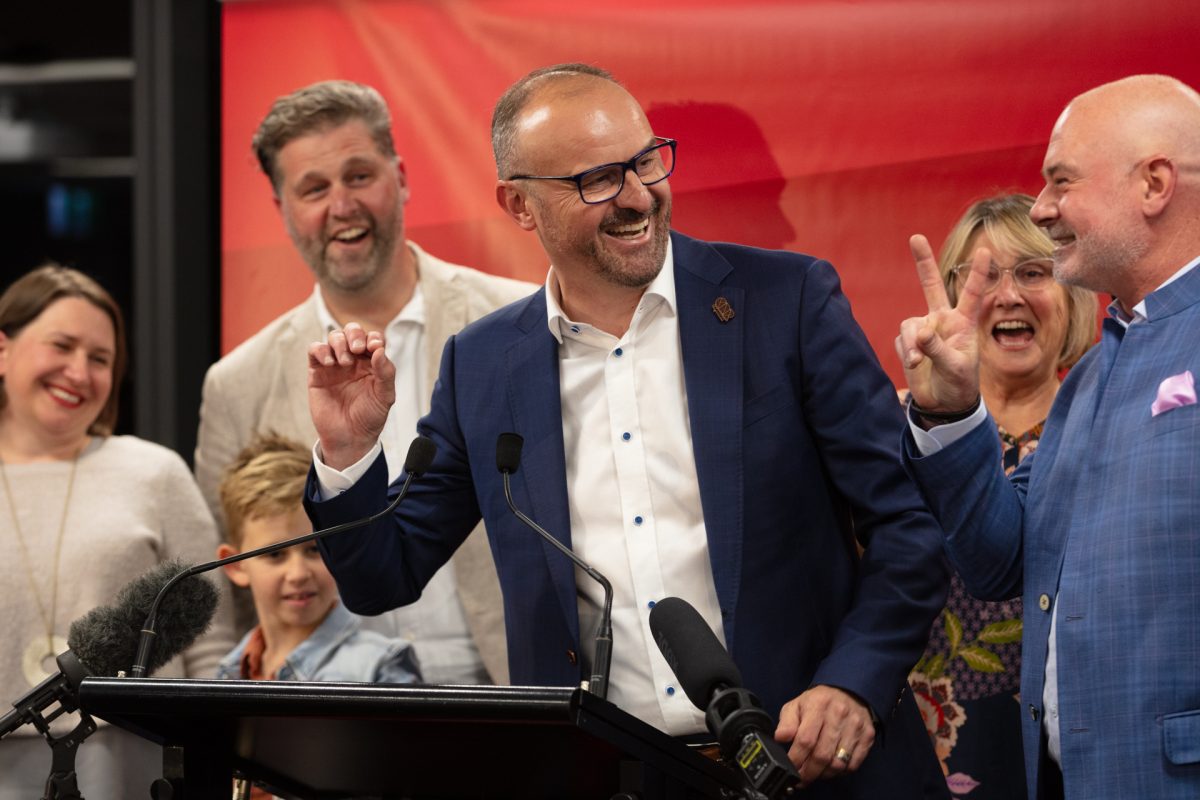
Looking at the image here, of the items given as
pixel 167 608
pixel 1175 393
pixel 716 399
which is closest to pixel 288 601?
pixel 167 608

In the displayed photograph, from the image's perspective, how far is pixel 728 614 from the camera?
254 cm

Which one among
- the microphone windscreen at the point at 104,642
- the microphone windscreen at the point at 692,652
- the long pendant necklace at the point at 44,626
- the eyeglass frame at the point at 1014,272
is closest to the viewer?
the microphone windscreen at the point at 692,652

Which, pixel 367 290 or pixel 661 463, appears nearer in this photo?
pixel 661 463

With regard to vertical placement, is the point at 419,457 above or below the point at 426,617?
above

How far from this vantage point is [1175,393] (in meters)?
2.33

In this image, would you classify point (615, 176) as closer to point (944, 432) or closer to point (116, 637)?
point (944, 432)

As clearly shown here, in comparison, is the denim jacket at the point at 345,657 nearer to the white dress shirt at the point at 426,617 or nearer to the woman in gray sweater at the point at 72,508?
the white dress shirt at the point at 426,617

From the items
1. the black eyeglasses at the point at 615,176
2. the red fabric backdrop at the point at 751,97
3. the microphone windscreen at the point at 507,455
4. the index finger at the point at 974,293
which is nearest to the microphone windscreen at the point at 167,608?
the microphone windscreen at the point at 507,455

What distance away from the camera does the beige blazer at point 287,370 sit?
4086 millimetres

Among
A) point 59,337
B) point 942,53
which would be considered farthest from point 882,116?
point 59,337

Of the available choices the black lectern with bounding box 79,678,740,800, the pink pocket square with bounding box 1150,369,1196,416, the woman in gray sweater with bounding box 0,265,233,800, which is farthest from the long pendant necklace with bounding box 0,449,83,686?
the pink pocket square with bounding box 1150,369,1196,416

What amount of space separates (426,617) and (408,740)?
193 centimetres

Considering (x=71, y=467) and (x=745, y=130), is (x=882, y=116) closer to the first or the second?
(x=745, y=130)

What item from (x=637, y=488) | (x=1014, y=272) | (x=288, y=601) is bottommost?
(x=288, y=601)
